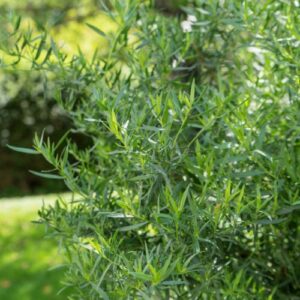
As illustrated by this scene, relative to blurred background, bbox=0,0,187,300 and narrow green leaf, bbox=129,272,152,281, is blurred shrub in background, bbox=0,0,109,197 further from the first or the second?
narrow green leaf, bbox=129,272,152,281

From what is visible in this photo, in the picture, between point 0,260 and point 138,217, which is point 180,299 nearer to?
point 138,217

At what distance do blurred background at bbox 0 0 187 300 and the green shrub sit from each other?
2.80m

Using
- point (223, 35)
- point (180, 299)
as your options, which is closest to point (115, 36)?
point (223, 35)

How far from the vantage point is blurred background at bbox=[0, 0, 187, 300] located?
5543 mm

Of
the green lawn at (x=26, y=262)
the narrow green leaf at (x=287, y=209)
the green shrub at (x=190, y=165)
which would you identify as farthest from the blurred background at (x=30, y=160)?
the narrow green leaf at (x=287, y=209)

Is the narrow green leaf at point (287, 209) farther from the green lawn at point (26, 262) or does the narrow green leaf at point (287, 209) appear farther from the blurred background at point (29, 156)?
the blurred background at point (29, 156)

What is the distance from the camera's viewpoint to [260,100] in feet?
7.57

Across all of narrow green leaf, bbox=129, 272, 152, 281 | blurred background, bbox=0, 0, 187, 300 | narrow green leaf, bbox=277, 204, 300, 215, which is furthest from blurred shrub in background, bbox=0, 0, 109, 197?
narrow green leaf, bbox=129, 272, 152, 281

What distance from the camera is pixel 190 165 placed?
1.88 m

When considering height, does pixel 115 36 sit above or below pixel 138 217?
above

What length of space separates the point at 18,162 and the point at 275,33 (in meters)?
12.2

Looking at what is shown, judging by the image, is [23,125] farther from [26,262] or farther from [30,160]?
[26,262]

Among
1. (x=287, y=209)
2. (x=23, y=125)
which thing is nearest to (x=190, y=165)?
(x=287, y=209)

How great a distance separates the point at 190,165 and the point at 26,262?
4.34m
